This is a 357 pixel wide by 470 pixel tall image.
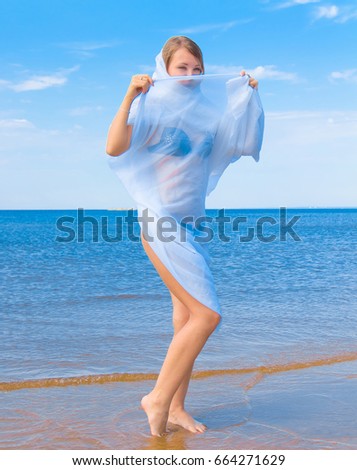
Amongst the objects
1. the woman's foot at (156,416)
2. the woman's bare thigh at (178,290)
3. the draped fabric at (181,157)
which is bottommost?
the woman's foot at (156,416)

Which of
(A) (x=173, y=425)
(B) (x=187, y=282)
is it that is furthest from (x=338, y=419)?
(B) (x=187, y=282)

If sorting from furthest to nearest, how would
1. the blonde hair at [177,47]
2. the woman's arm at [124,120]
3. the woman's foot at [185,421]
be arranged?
the woman's foot at [185,421] < the blonde hair at [177,47] < the woman's arm at [124,120]

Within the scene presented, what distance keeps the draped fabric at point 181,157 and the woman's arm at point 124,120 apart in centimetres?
5

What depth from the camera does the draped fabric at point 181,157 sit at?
371 centimetres

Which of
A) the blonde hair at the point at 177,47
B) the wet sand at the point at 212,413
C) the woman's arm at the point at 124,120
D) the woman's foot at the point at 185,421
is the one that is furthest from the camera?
the woman's foot at the point at 185,421

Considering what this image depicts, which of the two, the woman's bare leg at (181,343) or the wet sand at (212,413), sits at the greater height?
the woman's bare leg at (181,343)

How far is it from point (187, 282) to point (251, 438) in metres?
1.09

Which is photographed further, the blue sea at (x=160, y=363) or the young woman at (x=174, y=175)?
the blue sea at (x=160, y=363)

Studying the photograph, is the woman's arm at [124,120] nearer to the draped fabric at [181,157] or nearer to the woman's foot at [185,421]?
the draped fabric at [181,157]

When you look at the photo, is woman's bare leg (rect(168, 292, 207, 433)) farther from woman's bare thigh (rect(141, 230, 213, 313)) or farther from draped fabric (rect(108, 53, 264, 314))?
draped fabric (rect(108, 53, 264, 314))

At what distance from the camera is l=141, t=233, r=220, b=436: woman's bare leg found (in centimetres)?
371

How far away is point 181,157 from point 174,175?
0.12m

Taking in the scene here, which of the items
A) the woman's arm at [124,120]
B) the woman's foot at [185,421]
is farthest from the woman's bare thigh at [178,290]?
the woman's foot at [185,421]
